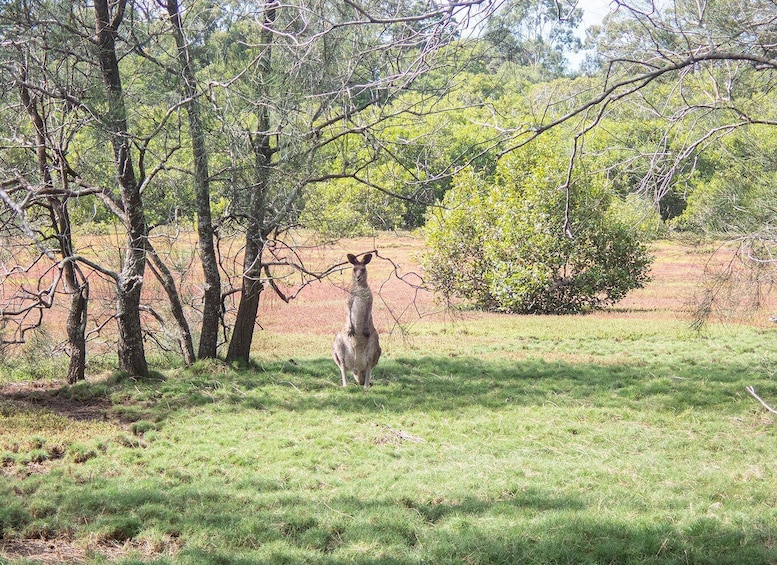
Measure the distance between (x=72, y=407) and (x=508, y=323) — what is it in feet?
39.8

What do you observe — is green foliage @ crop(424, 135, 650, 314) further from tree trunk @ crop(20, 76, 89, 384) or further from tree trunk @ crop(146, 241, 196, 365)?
tree trunk @ crop(20, 76, 89, 384)

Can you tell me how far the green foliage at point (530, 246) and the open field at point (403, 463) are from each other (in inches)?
261

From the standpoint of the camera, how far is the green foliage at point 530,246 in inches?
852

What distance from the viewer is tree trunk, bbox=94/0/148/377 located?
1082 cm

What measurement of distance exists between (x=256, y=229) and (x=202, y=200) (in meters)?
1.12

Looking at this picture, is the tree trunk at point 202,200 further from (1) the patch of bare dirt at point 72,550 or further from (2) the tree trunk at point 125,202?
(1) the patch of bare dirt at point 72,550

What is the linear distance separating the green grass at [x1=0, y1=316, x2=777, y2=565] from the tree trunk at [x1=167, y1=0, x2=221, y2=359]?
2.77 feet

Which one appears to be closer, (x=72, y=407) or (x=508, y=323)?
(x=72, y=407)

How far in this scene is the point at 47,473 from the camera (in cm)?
770

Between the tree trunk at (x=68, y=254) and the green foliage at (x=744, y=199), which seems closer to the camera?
the tree trunk at (x=68, y=254)

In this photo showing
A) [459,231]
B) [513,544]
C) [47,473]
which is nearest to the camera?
[513,544]

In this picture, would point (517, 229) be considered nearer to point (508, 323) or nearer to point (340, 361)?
point (508, 323)

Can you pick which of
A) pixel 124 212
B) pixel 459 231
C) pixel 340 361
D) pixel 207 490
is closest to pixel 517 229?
pixel 459 231

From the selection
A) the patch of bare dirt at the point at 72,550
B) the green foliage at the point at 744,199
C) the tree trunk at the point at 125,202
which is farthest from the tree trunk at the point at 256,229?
the green foliage at the point at 744,199
